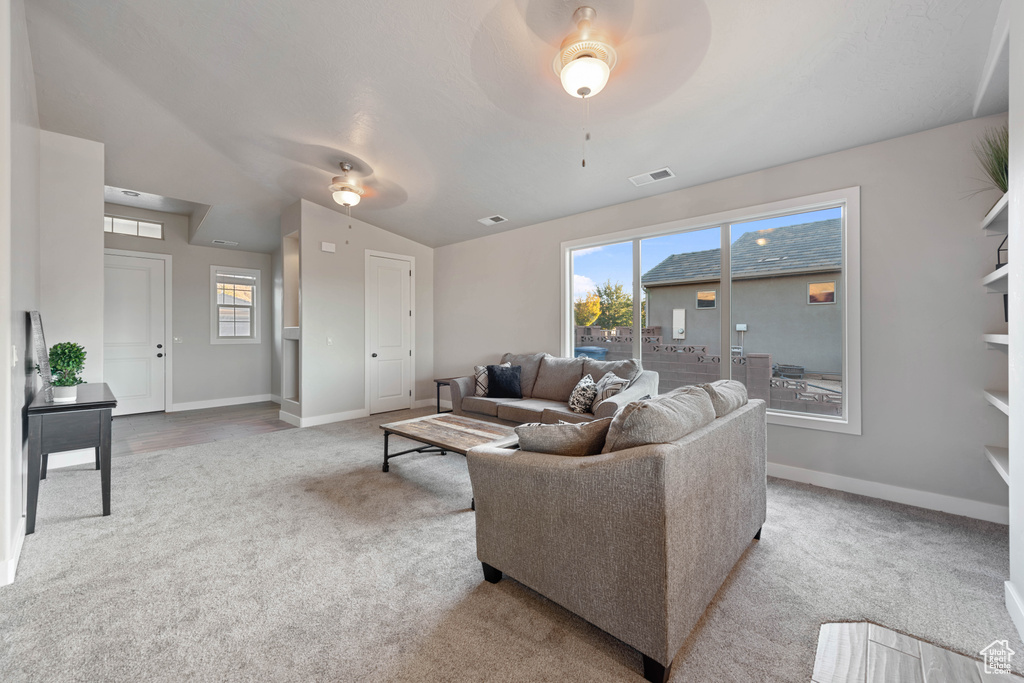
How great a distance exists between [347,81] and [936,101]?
12.6 feet

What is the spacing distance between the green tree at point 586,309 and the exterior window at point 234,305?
18.1ft

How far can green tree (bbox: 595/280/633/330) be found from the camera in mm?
4402

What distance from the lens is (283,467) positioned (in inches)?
141

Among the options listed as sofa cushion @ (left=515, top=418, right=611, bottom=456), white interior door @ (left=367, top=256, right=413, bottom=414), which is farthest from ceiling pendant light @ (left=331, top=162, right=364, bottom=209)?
sofa cushion @ (left=515, top=418, right=611, bottom=456)

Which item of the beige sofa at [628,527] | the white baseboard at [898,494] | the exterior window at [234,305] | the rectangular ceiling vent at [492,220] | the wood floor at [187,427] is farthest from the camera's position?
the exterior window at [234,305]

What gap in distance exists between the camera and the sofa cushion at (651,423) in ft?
4.79

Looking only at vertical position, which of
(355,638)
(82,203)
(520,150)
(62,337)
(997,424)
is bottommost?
(355,638)

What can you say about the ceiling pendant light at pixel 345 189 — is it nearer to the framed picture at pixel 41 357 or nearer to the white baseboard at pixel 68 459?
the framed picture at pixel 41 357

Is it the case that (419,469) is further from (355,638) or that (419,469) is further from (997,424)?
(997,424)

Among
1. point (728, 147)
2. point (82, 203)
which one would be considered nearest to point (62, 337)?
point (82, 203)

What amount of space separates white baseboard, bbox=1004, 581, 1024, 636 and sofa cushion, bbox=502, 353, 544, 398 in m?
3.54

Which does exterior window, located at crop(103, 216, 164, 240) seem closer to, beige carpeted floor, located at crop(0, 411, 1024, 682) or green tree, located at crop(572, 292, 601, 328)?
beige carpeted floor, located at crop(0, 411, 1024, 682)

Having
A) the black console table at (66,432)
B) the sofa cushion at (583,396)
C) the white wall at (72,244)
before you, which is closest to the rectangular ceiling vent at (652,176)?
the sofa cushion at (583,396)

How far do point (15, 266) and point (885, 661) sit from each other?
4215 mm
